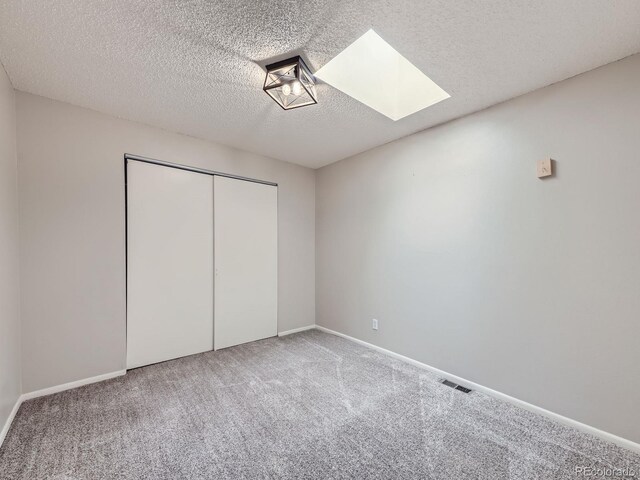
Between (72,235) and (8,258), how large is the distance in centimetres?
49

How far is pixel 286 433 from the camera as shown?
69.7 inches

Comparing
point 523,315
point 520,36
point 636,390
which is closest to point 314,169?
point 520,36

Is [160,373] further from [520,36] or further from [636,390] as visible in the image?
[520,36]

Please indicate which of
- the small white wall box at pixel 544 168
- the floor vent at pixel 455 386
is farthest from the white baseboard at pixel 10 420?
the small white wall box at pixel 544 168

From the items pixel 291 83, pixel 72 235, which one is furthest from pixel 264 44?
pixel 72 235

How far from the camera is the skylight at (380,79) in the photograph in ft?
6.73

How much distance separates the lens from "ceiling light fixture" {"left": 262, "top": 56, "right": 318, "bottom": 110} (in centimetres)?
176

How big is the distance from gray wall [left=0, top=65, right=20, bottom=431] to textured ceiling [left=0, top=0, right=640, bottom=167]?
12.5 inches

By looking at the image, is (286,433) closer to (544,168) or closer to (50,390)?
(50,390)

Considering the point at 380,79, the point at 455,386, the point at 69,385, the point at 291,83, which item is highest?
the point at 380,79

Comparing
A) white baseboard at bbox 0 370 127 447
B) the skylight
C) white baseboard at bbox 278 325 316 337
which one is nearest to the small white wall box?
the skylight

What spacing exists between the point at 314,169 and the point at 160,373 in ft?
10.5

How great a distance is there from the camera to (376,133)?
2883mm

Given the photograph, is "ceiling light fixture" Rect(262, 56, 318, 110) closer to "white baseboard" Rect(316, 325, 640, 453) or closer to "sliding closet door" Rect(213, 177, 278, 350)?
"sliding closet door" Rect(213, 177, 278, 350)
